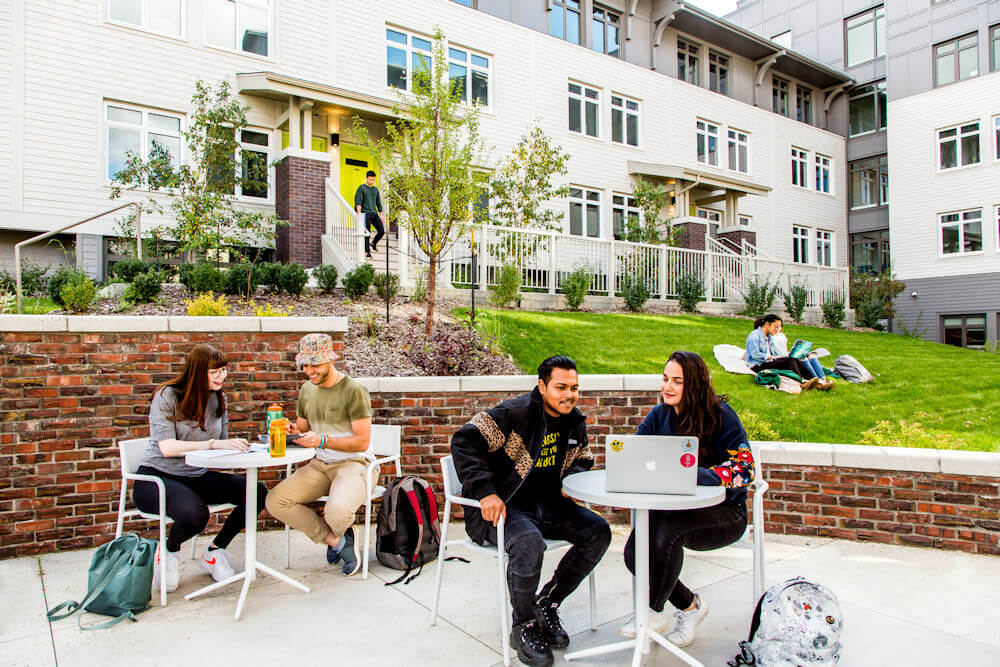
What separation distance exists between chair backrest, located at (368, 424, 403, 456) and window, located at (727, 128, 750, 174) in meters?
19.8

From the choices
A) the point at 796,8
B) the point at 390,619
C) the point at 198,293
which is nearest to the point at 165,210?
the point at 198,293

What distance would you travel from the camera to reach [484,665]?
311 cm

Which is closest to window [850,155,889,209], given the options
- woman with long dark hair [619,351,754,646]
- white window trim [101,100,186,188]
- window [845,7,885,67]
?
window [845,7,885,67]

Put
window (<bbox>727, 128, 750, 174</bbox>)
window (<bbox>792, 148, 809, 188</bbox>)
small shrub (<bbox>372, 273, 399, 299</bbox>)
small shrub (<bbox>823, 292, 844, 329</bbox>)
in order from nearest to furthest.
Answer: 1. small shrub (<bbox>372, 273, 399, 299</bbox>)
2. small shrub (<bbox>823, 292, 844, 329</bbox>)
3. window (<bbox>727, 128, 750, 174</bbox>)
4. window (<bbox>792, 148, 809, 188</bbox>)

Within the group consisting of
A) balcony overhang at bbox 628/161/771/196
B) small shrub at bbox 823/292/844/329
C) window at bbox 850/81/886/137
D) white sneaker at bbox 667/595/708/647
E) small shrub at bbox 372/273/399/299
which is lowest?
white sneaker at bbox 667/595/708/647

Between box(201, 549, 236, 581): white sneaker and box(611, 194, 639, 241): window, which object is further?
box(611, 194, 639, 241): window

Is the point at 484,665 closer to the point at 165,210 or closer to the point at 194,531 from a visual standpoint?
the point at 194,531

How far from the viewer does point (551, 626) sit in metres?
3.34

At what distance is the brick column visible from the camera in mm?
12602

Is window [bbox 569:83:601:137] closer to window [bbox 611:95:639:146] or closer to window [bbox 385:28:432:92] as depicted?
window [bbox 611:95:639:146]

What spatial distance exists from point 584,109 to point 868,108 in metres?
13.5

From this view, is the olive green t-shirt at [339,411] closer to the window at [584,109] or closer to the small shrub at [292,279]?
the small shrub at [292,279]

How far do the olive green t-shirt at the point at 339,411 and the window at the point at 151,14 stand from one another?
11286 millimetres

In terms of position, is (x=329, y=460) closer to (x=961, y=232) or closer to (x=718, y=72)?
(x=718, y=72)
